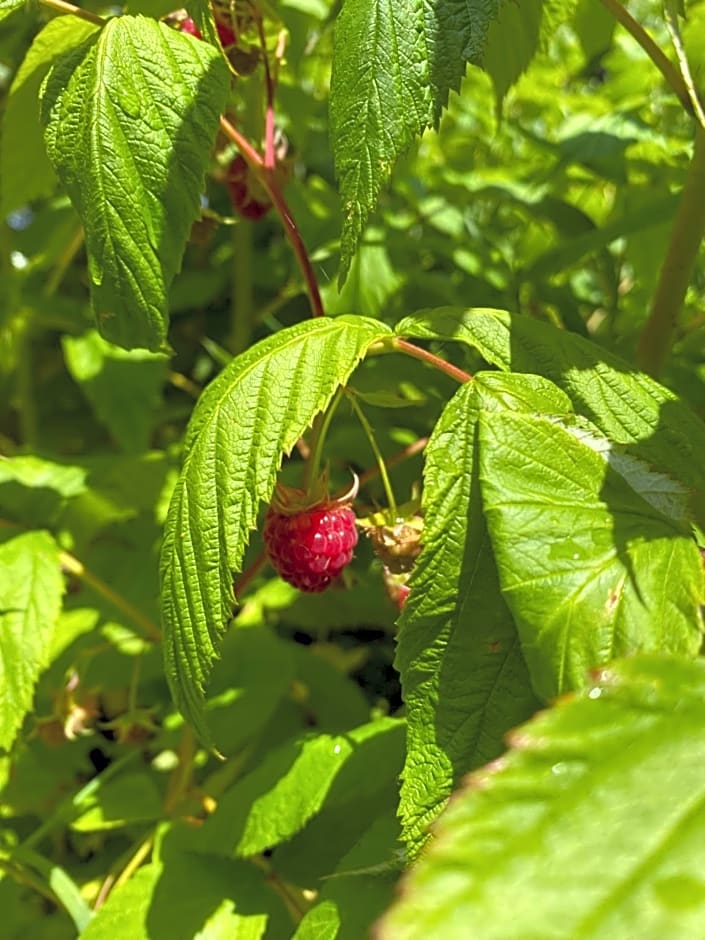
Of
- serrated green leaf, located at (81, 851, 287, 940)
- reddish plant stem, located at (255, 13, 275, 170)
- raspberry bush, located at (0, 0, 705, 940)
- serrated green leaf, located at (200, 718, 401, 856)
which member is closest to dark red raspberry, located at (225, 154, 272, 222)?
raspberry bush, located at (0, 0, 705, 940)

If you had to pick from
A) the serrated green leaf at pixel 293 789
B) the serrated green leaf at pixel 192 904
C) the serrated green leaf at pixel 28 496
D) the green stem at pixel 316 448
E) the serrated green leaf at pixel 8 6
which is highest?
the serrated green leaf at pixel 8 6

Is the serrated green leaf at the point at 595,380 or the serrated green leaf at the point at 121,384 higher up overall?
the serrated green leaf at the point at 595,380

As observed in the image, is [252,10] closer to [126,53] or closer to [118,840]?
[126,53]

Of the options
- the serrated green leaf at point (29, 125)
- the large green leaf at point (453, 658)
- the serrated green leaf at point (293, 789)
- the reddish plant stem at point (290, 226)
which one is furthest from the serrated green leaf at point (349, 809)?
the serrated green leaf at point (29, 125)

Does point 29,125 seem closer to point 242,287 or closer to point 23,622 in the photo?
point 23,622

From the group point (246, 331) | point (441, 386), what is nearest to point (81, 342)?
point (246, 331)

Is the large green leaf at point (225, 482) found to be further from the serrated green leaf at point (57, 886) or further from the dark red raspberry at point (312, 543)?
the serrated green leaf at point (57, 886)
